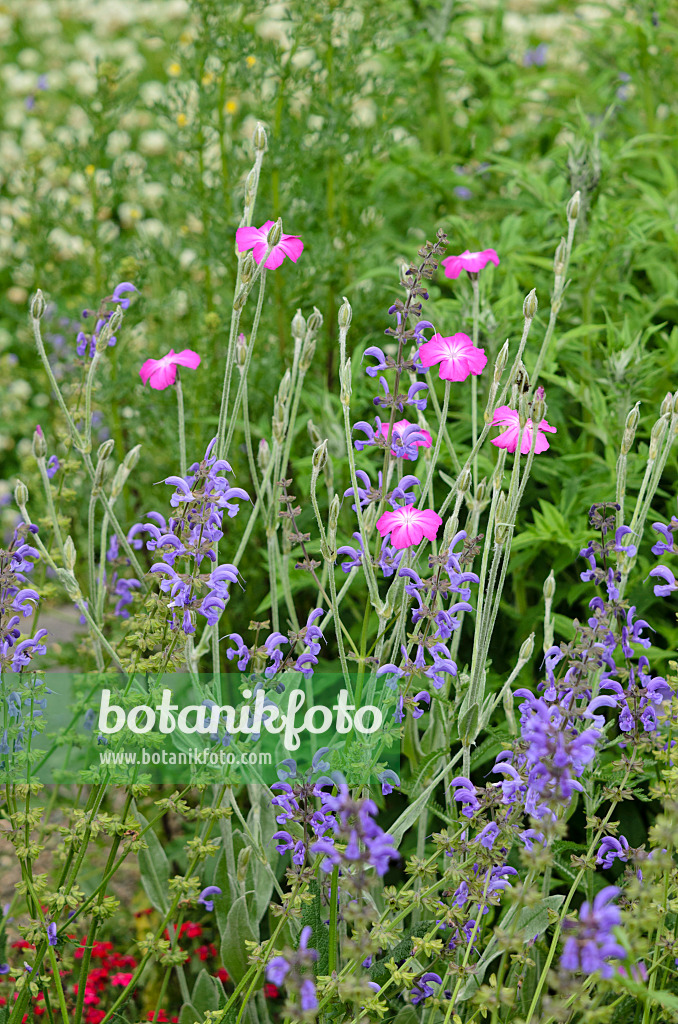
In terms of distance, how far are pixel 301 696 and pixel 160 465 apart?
1632 mm

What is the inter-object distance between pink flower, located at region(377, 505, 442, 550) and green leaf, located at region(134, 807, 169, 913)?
100cm

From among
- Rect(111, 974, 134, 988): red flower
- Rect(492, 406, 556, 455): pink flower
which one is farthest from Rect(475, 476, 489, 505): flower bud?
Rect(111, 974, 134, 988): red flower

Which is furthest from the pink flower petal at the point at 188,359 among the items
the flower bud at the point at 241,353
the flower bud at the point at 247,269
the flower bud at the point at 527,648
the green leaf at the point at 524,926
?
the green leaf at the point at 524,926

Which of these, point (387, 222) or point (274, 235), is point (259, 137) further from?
point (387, 222)

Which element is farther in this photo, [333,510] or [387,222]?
[387,222]

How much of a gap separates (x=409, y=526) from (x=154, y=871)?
43.5 inches

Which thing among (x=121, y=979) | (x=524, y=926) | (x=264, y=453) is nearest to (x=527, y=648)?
(x=524, y=926)

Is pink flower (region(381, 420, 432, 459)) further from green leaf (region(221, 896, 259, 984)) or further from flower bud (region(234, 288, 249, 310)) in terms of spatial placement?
green leaf (region(221, 896, 259, 984))

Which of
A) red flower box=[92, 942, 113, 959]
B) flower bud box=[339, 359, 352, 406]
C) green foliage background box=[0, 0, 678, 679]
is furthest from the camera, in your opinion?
green foliage background box=[0, 0, 678, 679]

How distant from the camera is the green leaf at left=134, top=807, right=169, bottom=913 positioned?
2322 millimetres

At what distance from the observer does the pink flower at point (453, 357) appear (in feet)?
6.50

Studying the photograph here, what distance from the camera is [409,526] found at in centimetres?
186

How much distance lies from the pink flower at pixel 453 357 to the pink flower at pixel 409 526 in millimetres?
289

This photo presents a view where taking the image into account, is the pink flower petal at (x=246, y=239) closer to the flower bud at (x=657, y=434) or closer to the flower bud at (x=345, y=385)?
the flower bud at (x=345, y=385)
